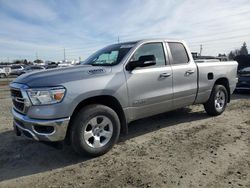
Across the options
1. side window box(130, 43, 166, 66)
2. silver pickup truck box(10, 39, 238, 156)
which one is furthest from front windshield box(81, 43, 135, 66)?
side window box(130, 43, 166, 66)

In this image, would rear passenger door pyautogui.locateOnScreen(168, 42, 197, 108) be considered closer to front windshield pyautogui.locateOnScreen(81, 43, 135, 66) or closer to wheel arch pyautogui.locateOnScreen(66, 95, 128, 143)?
front windshield pyautogui.locateOnScreen(81, 43, 135, 66)

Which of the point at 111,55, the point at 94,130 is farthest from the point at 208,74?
the point at 94,130

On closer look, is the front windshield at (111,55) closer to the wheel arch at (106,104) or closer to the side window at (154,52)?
the side window at (154,52)

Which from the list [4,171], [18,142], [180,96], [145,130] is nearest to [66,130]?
[4,171]

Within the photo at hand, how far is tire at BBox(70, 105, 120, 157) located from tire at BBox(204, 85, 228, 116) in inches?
126

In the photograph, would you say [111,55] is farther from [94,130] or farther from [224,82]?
[224,82]

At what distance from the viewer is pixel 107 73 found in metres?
4.79

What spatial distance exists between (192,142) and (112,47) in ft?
8.45

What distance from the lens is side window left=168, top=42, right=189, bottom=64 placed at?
6076mm

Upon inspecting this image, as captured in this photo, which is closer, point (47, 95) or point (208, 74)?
point (47, 95)

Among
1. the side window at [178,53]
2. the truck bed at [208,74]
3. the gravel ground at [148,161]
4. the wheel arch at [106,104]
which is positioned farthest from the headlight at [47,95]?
the truck bed at [208,74]

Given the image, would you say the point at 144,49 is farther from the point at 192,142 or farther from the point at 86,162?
the point at 86,162

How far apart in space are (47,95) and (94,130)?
1.01m

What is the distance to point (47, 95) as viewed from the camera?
4.16 metres
